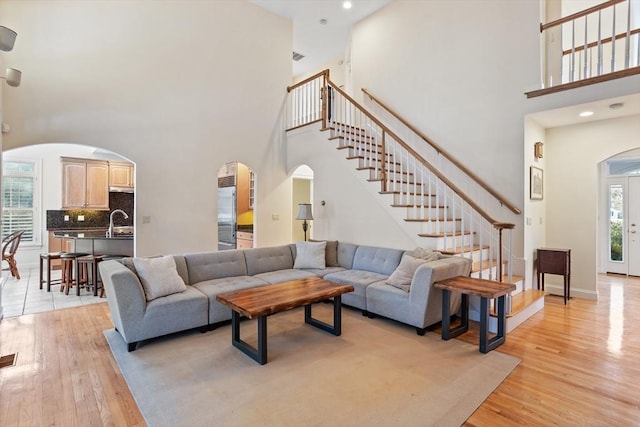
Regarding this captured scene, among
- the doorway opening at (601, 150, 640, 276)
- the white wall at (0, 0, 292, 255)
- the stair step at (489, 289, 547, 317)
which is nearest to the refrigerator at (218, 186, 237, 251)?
the white wall at (0, 0, 292, 255)

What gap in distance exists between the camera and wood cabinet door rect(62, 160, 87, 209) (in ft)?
23.3

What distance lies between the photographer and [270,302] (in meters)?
3.01

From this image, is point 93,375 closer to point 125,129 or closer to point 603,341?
point 125,129

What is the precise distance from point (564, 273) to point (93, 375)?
5827 mm

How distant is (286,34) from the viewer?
693 cm

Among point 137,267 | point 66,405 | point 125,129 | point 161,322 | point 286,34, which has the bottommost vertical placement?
point 66,405

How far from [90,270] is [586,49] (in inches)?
310

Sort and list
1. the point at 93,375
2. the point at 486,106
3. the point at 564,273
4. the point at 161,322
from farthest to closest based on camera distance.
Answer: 1. the point at 486,106
2. the point at 564,273
3. the point at 161,322
4. the point at 93,375

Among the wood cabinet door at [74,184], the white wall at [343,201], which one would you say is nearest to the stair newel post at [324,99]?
the white wall at [343,201]

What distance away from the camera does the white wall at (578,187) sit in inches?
192

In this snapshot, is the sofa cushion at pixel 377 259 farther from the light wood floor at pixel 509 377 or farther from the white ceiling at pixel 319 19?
the white ceiling at pixel 319 19

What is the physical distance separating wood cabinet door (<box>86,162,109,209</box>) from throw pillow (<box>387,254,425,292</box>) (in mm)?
7032

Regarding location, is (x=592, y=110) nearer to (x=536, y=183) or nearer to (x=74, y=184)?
(x=536, y=183)

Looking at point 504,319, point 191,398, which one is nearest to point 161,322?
point 191,398
